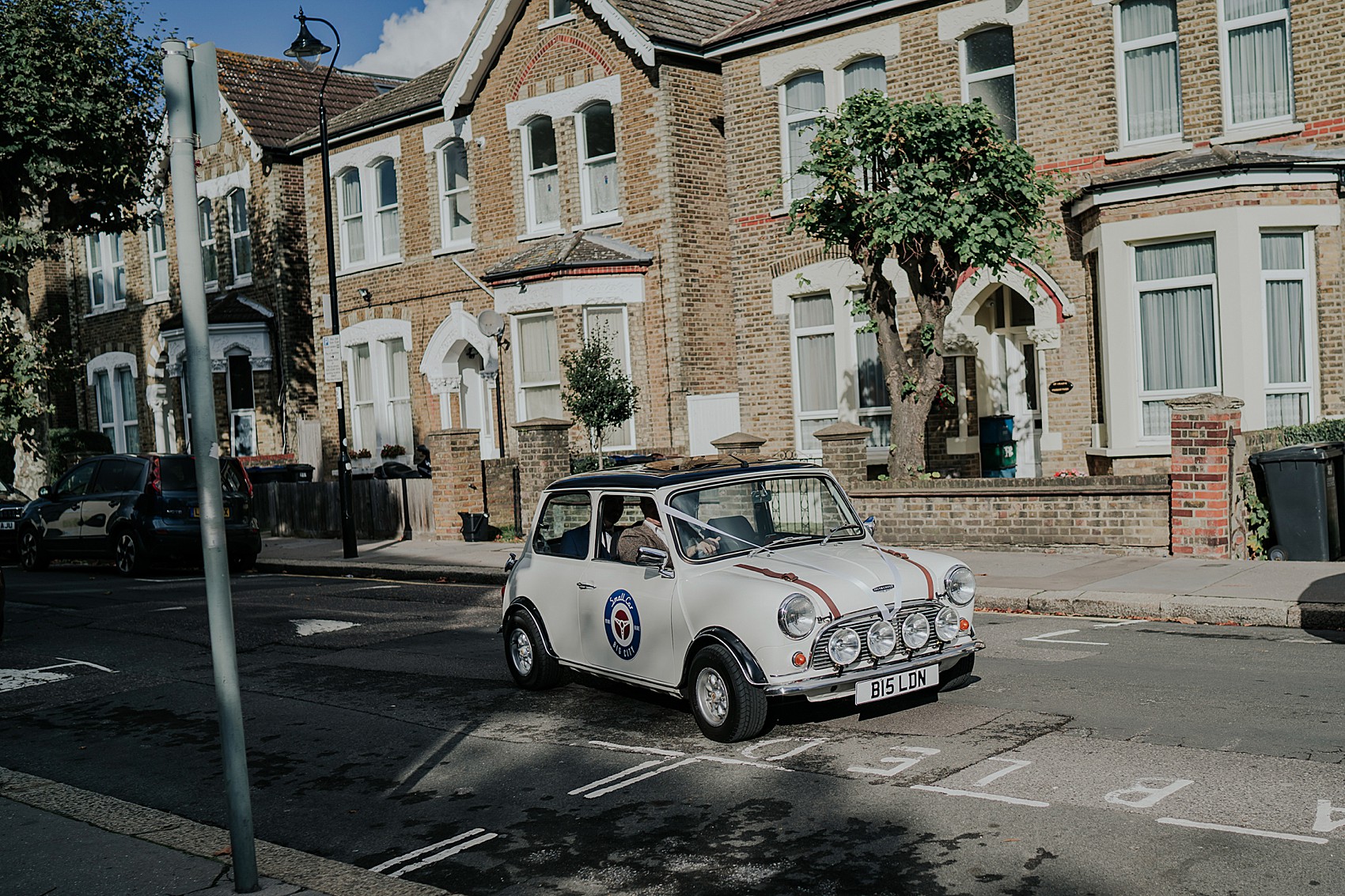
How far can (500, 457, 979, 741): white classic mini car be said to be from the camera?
7.19 m

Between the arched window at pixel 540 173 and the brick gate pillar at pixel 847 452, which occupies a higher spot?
the arched window at pixel 540 173

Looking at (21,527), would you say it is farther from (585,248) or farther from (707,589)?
(707,589)

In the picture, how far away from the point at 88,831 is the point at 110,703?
3.90 m

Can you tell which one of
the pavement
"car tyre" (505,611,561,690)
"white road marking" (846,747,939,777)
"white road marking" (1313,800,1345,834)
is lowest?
"white road marking" (846,747,939,777)

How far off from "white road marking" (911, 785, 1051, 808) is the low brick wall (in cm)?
865

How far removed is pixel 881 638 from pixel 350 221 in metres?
23.9

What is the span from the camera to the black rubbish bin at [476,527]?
20.7 m

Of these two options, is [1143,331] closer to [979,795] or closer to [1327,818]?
[979,795]

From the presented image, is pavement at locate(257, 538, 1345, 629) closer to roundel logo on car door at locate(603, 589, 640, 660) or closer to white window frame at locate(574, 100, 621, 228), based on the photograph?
roundel logo on car door at locate(603, 589, 640, 660)

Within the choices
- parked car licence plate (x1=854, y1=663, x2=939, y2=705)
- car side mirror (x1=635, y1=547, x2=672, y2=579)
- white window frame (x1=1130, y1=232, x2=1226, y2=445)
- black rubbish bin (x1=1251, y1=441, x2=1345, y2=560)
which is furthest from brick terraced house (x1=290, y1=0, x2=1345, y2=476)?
car side mirror (x1=635, y1=547, x2=672, y2=579)

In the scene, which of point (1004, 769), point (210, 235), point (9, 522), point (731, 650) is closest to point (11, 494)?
point (9, 522)

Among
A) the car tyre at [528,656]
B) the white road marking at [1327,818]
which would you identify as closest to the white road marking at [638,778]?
the car tyre at [528,656]

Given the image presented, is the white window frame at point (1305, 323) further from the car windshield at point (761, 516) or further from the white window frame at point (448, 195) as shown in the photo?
the white window frame at point (448, 195)

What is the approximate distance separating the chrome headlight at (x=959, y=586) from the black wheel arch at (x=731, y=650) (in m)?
1.35
